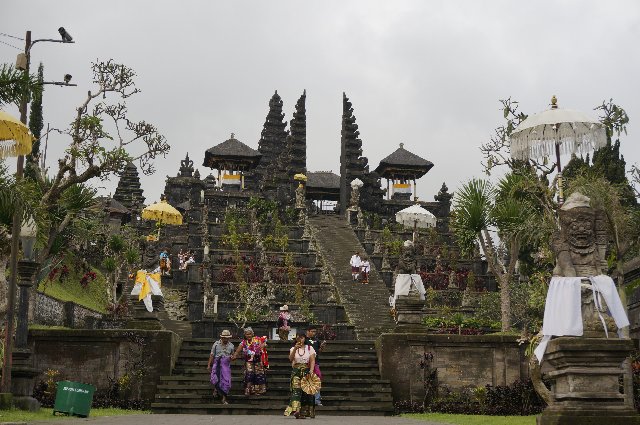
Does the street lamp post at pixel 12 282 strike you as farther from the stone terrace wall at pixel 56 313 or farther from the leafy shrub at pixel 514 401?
the leafy shrub at pixel 514 401

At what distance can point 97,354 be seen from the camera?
17.9m

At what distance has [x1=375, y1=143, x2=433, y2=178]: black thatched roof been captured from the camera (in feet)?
184

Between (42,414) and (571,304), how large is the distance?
9.67 metres

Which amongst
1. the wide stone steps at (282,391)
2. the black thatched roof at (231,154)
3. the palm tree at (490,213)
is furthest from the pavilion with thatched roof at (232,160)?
the wide stone steps at (282,391)

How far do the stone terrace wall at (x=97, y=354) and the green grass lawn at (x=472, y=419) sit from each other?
5.20m

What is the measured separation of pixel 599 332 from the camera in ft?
30.7

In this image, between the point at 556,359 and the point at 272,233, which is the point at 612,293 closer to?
the point at 556,359

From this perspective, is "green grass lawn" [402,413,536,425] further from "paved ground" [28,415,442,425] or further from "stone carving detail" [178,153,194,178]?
"stone carving detail" [178,153,194,178]

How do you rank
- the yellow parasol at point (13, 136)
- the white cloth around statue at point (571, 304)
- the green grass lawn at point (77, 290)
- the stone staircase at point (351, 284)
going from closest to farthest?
the white cloth around statue at point (571, 304) < the yellow parasol at point (13, 136) < the stone staircase at point (351, 284) < the green grass lawn at point (77, 290)

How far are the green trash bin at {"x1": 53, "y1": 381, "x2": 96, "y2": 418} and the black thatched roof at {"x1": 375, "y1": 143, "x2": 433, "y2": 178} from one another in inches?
1659

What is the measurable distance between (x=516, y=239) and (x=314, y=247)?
16.8 m

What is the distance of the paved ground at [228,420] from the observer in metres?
13.6

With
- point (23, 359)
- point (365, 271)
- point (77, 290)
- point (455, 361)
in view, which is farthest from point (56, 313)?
point (455, 361)

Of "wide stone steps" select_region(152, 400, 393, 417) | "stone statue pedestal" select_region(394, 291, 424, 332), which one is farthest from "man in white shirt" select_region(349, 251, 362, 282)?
"wide stone steps" select_region(152, 400, 393, 417)
